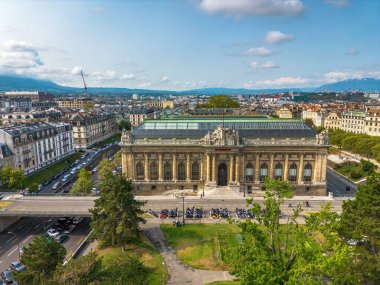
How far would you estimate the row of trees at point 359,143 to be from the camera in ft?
395

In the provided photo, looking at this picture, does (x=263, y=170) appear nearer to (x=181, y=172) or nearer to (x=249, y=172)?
(x=249, y=172)

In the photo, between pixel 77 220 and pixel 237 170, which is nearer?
pixel 77 220

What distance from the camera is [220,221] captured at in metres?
65.9

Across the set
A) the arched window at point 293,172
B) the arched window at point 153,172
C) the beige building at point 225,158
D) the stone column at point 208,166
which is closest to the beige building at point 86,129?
the beige building at point 225,158

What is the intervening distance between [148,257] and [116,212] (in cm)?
976

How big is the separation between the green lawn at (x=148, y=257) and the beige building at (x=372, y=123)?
481 feet

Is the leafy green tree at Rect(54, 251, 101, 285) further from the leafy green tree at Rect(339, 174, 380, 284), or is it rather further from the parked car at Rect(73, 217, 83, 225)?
the leafy green tree at Rect(339, 174, 380, 284)

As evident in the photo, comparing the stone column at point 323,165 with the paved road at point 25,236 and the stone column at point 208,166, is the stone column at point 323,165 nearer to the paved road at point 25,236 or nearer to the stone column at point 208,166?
the stone column at point 208,166

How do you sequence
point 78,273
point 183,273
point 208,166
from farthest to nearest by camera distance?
1. point 208,166
2. point 183,273
3. point 78,273

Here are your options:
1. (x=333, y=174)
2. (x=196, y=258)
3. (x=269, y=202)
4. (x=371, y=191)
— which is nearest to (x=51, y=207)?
(x=196, y=258)

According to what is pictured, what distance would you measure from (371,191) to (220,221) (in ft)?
101

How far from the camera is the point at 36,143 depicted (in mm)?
109562

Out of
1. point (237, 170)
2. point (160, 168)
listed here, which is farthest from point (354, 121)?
point (160, 168)

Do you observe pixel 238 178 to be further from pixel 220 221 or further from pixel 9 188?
pixel 9 188
